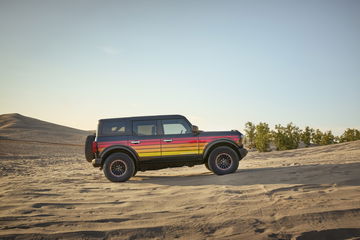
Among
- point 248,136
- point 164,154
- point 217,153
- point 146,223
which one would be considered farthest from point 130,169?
point 248,136

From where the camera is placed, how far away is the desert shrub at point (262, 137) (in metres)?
22.4

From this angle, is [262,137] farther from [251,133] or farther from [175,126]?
[175,126]

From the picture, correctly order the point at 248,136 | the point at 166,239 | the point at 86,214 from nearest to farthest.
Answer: the point at 166,239
the point at 86,214
the point at 248,136

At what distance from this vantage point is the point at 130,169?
683 centimetres

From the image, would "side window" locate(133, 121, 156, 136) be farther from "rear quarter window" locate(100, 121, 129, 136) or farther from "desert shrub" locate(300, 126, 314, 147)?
"desert shrub" locate(300, 126, 314, 147)

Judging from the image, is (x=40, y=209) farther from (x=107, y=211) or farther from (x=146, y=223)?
(x=146, y=223)

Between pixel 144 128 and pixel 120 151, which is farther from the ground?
pixel 144 128

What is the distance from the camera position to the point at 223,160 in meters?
7.12

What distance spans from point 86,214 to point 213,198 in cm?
204

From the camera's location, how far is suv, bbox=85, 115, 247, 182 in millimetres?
6859

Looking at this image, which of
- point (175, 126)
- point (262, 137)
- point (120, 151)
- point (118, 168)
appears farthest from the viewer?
point (262, 137)

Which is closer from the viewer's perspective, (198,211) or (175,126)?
(198,211)

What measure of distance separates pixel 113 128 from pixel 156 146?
Answer: 1342 millimetres

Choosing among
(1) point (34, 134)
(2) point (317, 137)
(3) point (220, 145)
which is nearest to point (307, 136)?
(2) point (317, 137)
